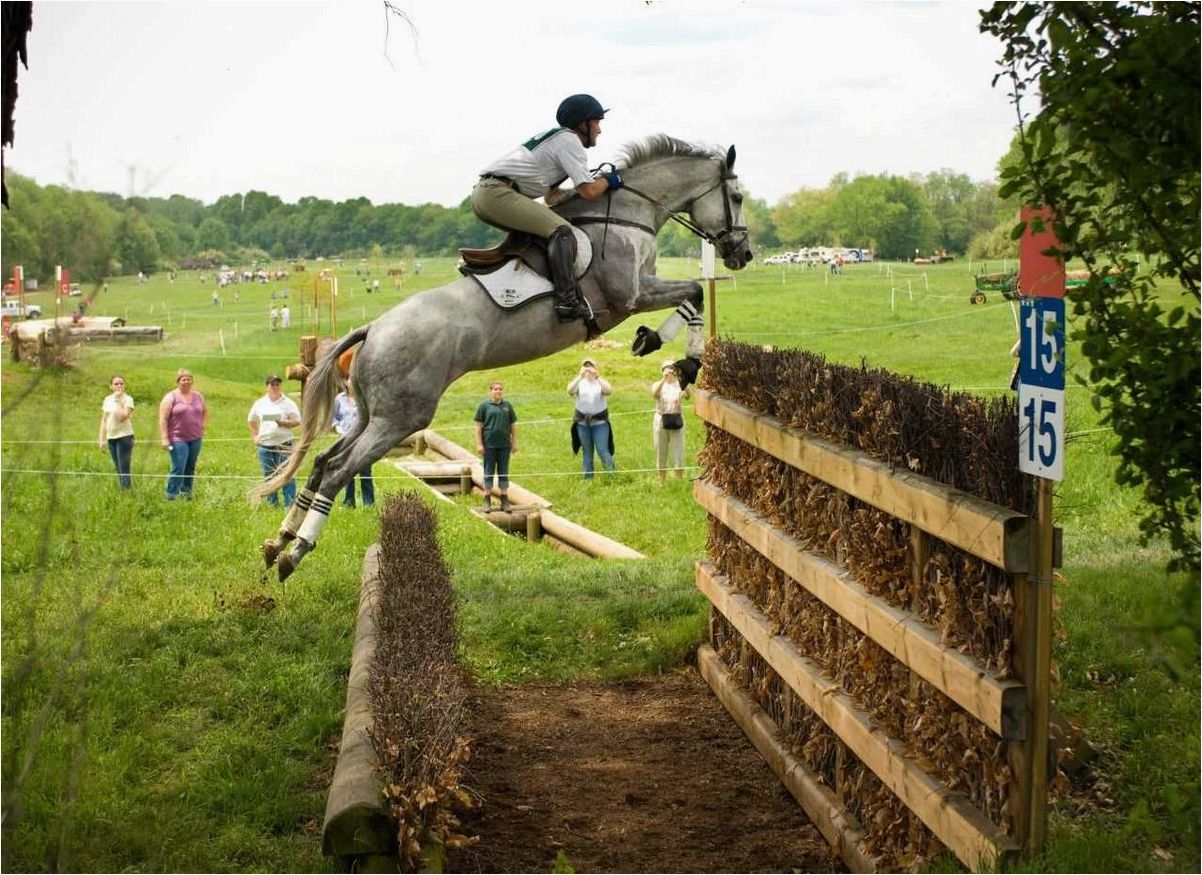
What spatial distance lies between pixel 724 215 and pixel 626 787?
3.00m

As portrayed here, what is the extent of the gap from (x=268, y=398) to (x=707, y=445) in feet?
19.6

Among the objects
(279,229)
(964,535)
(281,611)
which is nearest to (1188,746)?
(964,535)

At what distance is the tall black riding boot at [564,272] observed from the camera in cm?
624

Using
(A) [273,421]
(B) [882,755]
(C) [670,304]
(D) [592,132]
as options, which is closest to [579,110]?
(D) [592,132]

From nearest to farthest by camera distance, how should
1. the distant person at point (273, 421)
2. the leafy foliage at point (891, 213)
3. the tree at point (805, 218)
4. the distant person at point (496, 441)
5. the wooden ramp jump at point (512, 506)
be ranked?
the distant person at point (273, 421) → the wooden ramp jump at point (512, 506) → the distant person at point (496, 441) → the leafy foliage at point (891, 213) → the tree at point (805, 218)

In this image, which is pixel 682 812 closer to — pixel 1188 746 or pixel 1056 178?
pixel 1188 746

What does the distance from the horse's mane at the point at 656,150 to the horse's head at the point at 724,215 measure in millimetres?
121

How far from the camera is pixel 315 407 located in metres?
6.95

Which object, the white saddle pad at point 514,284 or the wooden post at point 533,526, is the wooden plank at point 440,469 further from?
the white saddle pad at point 514,284

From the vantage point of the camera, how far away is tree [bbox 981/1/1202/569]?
2854 mm

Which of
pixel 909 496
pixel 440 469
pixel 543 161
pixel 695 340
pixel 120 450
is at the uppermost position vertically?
pixel 543 161

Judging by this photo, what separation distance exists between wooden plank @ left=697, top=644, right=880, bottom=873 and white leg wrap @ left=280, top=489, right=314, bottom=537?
88.5 inches

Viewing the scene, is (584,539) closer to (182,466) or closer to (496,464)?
(496,464)

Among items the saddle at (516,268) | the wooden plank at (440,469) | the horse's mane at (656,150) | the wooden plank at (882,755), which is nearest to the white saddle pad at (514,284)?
the saddle at (516,268)
